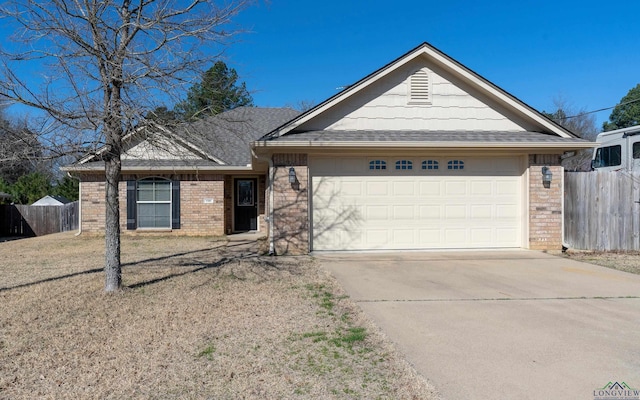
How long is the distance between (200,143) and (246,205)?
10082 mm

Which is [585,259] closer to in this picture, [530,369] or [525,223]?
[525,223]

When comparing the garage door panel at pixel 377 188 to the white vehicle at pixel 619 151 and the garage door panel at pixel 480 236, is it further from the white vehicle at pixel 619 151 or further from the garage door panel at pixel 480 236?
the white vehicle at pixel 619 151

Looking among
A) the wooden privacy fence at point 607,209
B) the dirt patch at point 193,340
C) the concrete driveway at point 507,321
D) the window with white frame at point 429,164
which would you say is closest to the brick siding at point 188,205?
the dirt patch at point 193,340

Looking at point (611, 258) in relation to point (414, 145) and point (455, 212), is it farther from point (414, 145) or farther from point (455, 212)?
point (414, 145)

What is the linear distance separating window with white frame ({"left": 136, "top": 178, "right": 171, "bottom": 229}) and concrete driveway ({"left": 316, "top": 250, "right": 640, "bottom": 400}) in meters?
8.44

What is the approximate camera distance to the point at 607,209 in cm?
1060

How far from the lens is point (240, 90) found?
22.4 feet

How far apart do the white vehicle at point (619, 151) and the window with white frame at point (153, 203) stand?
44.0 feet

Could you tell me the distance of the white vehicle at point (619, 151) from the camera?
12.0 m

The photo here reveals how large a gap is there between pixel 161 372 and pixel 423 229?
25.7ft

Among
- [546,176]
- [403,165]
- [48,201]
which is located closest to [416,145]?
[403,165]

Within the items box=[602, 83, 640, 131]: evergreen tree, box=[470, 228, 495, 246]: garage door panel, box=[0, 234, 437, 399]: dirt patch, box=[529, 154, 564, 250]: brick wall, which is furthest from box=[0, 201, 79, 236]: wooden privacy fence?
box=[602, 83, 640, 131]: evergreen tree

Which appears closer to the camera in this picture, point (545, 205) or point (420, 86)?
point (545, 205)

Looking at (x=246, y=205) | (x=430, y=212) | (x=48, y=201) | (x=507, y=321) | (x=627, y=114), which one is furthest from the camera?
(x=627, y=114)
